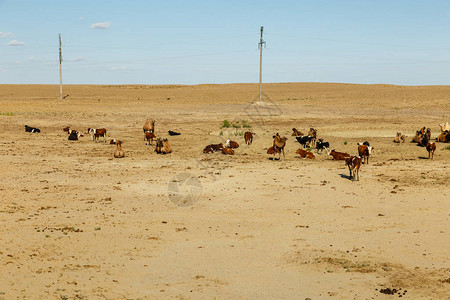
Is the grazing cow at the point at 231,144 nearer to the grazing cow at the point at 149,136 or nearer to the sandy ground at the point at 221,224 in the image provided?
the sandy ground at the point at 221,224

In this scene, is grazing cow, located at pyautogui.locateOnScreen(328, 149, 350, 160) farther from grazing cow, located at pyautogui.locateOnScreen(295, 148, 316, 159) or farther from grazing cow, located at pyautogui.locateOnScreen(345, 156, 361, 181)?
grazing cow, located at pyautogui.locateOnScreen(345, 156, 361, 181)

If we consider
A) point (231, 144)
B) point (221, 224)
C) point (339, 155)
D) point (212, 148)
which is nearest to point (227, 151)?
point (212, 148)

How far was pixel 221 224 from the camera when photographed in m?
12.5

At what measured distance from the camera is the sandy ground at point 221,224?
349 inches

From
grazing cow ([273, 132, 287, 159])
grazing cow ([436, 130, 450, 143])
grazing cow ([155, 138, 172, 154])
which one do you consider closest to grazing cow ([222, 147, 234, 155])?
grazing cow ([273, 132, 287, 159])

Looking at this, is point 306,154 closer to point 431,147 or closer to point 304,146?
point 304,146

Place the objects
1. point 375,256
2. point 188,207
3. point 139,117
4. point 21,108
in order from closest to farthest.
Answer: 1. point 375,256
2. point 188,207
3. point 139,117
4. point 21,108

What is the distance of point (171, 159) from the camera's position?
21.8 m

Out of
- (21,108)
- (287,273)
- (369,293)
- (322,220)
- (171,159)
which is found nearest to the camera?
(369,293)

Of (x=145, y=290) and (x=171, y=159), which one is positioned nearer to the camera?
(x=145, y=290)

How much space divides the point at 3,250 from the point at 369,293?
22.0 feet

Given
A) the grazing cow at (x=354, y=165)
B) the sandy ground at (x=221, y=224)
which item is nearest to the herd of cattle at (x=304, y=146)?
the grazing cow at (x=354, y=165)

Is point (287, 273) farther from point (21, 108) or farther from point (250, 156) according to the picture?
point (21, 108)

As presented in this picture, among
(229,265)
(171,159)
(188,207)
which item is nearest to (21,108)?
(171,159)
